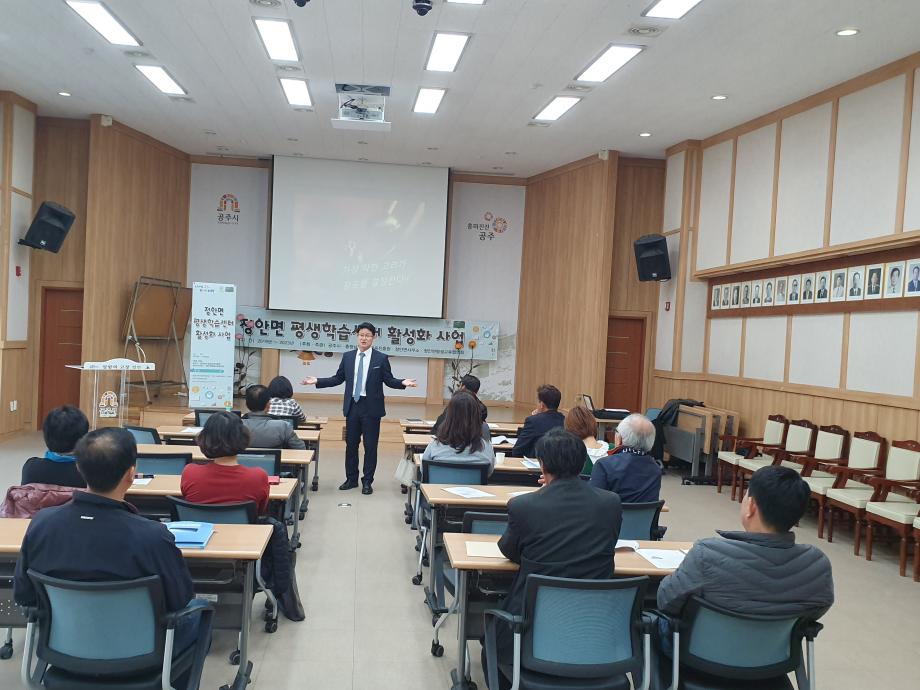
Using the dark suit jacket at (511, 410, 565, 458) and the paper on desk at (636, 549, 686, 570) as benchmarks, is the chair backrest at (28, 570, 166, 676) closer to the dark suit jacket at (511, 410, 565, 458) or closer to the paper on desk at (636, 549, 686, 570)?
the paper on desk at (636, 549, 686, 570)

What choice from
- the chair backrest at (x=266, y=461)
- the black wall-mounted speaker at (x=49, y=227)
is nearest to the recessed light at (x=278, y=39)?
the black wall-mounted speaker at (x=49, y=227)

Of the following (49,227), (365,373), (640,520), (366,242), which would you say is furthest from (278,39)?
(640,520)

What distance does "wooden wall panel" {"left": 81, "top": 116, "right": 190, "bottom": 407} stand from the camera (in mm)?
9977

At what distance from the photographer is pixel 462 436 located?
472 cm

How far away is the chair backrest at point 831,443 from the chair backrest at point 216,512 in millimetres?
5630

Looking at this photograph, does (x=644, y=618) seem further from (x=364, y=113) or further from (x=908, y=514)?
(x=364, y=113)

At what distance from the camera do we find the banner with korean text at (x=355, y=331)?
12.4 meters

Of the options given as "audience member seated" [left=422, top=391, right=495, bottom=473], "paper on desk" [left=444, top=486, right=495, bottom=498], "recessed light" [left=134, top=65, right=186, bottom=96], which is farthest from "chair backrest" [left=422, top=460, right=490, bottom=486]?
"recessed light" [left=134, top=65, right=186, bottom=96]

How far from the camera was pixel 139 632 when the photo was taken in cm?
232

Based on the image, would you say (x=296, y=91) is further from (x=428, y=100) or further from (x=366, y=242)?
(x=366, y=242)

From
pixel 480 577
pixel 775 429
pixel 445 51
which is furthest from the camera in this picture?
pixel 775 429

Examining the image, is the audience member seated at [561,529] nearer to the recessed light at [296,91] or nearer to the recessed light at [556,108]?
the recessed light at [556,108]

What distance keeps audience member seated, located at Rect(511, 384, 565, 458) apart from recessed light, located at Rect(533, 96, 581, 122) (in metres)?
4.19

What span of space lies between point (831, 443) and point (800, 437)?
41 centimetres
